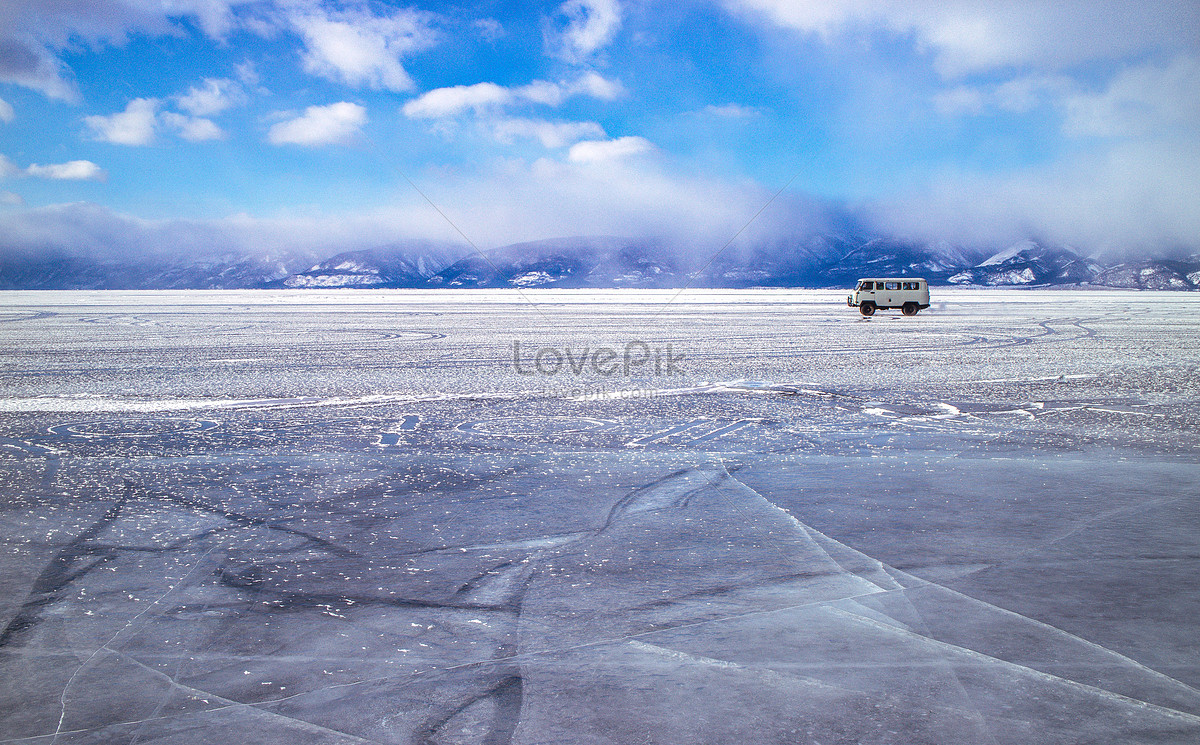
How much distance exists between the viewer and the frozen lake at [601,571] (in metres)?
2.74

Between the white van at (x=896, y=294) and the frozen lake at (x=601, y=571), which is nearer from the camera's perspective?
the frozen lake at (x=601, y=571)

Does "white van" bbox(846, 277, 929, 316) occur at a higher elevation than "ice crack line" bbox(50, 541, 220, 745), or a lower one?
higher

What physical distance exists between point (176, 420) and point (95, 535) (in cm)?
411

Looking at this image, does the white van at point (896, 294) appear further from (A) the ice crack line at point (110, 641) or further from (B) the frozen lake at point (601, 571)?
(A) the ice crack line at point (110, 641)

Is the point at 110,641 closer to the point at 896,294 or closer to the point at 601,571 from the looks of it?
the point at 601,571

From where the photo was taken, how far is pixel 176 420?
8445 mm

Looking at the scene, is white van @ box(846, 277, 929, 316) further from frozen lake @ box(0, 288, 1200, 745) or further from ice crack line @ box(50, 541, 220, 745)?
ice crack line @ box(50, 541, 220, 745)

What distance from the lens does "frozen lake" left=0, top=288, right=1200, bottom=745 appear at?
108 inches

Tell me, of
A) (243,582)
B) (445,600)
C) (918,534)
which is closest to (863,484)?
(918,534)

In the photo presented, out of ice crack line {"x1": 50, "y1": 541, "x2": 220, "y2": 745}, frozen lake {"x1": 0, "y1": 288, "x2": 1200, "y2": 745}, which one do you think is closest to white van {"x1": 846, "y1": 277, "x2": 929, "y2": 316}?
frozen lake {"x1": 0, "y1": 288, "x2": 1200, "y2": 745}

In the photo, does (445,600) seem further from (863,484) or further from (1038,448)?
(1038,448)

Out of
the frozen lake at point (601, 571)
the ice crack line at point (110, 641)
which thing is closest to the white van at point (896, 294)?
the frozen lake at point (601, 571)

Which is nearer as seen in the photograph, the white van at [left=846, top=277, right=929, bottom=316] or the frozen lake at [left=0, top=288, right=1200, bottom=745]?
the frozen lake at [left=0, top=288, right=1200, bottom=745]

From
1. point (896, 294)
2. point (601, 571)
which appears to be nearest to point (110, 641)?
point (601, 571)
